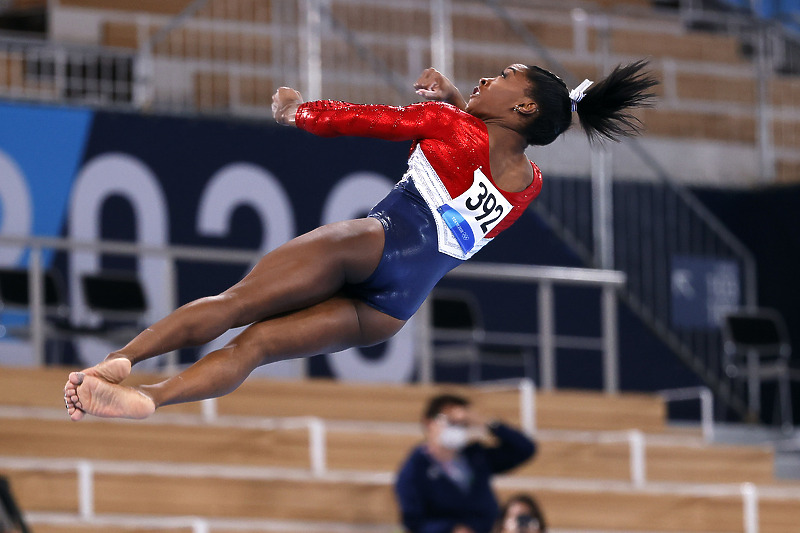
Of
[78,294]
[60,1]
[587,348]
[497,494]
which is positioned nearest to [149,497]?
[497,494]

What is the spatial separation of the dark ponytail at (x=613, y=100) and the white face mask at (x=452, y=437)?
2.82 m

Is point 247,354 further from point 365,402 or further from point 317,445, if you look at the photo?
point 365,402

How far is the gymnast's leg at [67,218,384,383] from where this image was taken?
146 inches

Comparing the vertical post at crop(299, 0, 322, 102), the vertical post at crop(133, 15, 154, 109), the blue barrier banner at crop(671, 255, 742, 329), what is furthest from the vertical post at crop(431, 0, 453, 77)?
the blue barrier banner at crop(671, 255, 742, 329)

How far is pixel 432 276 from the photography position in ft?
13.5

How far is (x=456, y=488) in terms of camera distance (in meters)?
6.78

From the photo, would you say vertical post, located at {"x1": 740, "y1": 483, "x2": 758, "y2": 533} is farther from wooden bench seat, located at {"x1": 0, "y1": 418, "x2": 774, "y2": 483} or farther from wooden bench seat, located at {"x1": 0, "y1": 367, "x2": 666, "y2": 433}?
wooden bench seat, located at {"x1": 0, "y1": 367, "x2": 666, "y2": 433}

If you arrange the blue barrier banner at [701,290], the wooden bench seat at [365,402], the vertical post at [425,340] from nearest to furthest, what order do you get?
the wooden bench seat at [365,402]
the vertical post at [425,340]
the blue barrier banner at [701,290]

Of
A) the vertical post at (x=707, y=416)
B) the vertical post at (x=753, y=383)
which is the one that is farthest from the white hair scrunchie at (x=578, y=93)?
the vertical post at (x=753, y=383)

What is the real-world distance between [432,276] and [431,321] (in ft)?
16.5

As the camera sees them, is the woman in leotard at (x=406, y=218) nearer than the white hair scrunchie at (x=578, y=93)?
Yes

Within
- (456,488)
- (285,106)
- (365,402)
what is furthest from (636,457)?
(285,106)

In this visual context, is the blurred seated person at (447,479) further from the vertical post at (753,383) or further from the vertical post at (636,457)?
the vertical post at (753,383)

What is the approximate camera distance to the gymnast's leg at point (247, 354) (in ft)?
11.6
